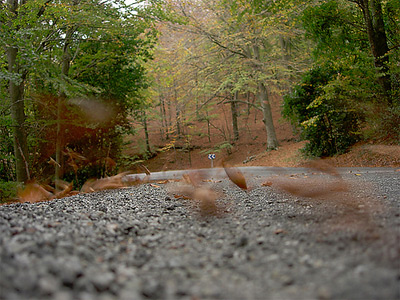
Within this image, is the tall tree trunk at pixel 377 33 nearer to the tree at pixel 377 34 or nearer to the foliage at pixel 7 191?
the tree at pixel 377 34

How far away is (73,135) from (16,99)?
6.11 feet

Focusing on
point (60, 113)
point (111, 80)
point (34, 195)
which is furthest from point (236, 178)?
point (111, 80)

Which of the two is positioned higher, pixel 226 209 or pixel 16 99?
pixel 16 99

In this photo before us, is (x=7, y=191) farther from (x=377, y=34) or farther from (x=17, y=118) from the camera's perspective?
(x=377, y=34)

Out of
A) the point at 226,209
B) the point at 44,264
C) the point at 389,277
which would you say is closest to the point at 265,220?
the point at 226,209

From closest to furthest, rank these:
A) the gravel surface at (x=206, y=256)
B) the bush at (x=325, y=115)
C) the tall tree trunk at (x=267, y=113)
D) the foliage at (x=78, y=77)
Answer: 1. the gravel surface at (x=206, y=256)
2. the foliage at (x=78, y=77)
3. the bush at (x=325, y=115)
4. the tall tree trunk at (x=267, y=113)

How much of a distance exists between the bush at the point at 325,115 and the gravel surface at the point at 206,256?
33.6ft

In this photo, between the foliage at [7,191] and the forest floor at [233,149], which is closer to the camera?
the foliage at [7,191]

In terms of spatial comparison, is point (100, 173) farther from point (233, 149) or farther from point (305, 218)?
point (233, 149)

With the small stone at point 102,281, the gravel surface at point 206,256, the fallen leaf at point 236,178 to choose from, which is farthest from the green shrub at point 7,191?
the small stone at point 102,281

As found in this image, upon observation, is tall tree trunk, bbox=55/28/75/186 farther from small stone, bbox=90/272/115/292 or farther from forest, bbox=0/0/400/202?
small stone, bbox=90/272/115/292

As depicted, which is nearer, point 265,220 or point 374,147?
point 265,220

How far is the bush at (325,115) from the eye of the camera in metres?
11.8

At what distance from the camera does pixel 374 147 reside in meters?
10.8
